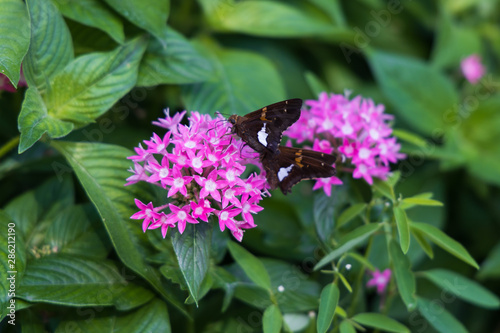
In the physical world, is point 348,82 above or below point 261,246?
above

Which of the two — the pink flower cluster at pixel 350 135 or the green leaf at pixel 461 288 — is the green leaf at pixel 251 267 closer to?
the pink flower cluster at pixel 350 135

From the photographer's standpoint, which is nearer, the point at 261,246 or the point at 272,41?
the point at 261,246

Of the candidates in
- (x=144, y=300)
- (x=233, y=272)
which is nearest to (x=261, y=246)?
(x=233, y=272)

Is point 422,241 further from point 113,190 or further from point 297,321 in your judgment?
point 113,190

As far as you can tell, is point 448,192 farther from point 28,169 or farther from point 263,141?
point 28,169

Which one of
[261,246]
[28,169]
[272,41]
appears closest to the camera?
[28,169]

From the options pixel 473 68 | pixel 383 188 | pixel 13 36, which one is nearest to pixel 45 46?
pixel 13 36

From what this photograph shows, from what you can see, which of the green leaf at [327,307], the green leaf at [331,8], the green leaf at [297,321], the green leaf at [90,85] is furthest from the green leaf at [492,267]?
the green leaf at [90,85]
